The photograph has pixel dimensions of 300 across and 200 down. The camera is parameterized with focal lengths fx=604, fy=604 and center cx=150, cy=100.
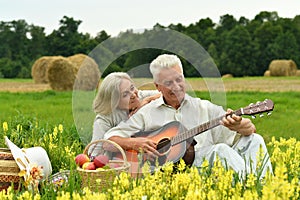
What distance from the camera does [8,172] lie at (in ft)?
17.5

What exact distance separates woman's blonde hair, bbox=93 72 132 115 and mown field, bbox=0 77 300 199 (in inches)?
11.1

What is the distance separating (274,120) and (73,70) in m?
10.1

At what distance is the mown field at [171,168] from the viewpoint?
11.5 feet

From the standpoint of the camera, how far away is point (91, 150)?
5977 mm

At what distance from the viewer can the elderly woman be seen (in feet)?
19.3

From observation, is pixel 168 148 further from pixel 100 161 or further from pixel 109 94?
pixel 109 94

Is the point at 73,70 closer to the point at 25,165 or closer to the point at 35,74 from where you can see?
the point at 35,74

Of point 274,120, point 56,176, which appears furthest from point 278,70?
point 56,176

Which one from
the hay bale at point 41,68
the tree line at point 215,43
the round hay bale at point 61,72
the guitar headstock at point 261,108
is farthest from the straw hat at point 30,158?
the tree line at point 215,43

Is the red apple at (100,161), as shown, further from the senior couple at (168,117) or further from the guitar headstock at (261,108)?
the guitar headstock at (261,108)

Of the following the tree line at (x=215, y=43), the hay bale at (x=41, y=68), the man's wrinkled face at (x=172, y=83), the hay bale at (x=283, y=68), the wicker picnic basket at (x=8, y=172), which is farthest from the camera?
the tree line at (x=215, y=43)

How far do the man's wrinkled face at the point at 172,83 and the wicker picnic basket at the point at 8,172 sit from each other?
151 centimetres

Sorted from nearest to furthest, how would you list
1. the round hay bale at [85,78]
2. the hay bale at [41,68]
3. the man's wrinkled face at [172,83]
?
the man's wrinkled face at [172,83] → the round hay bale at [85,78] → the hay bale at [41,68]

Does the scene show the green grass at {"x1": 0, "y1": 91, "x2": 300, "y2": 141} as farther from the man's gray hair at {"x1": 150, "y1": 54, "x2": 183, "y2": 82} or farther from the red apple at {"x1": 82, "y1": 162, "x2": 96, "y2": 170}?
the red apple at {"x1": 82, "y1": 162, "x2": 96, "y2": 170}
